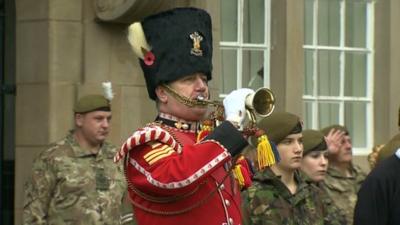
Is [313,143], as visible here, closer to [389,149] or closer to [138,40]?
[389,149]

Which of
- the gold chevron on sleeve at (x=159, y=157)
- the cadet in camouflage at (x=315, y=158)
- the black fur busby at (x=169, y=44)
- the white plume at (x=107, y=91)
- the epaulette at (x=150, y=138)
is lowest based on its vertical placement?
the cadet in camouflage at (x=315, y=158)

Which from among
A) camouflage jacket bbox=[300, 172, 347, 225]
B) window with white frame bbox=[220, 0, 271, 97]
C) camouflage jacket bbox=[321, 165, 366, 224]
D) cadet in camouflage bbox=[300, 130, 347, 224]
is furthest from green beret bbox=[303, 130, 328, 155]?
window with white frame bbox=[220, 0, 271, 97]

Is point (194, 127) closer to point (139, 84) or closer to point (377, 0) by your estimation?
point (139, 84)

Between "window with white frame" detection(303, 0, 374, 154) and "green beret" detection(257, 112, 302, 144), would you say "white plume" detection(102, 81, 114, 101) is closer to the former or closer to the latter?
"green beret" detection(257, 112, 302, 144)

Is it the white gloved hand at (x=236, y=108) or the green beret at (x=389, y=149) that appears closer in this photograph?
the white gloved hand at (x=236, y=108)

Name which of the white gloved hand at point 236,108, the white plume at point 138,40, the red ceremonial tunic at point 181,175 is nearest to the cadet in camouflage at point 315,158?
the red ceremonial tunic at point 181,175

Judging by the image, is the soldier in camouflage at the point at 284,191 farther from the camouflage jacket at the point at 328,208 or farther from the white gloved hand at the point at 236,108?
the white gloved hand at the point at 236,108

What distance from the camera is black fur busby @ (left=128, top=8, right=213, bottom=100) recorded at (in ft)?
19.1

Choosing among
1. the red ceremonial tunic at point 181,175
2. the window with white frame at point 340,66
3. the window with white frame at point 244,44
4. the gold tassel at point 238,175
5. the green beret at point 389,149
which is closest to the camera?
the red ceremonial tunic at point 181,175

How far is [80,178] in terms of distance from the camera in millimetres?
9031

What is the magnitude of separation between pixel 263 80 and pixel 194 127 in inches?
214

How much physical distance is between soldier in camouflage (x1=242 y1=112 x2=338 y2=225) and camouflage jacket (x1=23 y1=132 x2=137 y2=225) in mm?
1569

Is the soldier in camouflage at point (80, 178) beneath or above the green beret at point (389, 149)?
beneath

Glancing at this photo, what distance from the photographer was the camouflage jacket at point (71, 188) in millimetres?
8875
